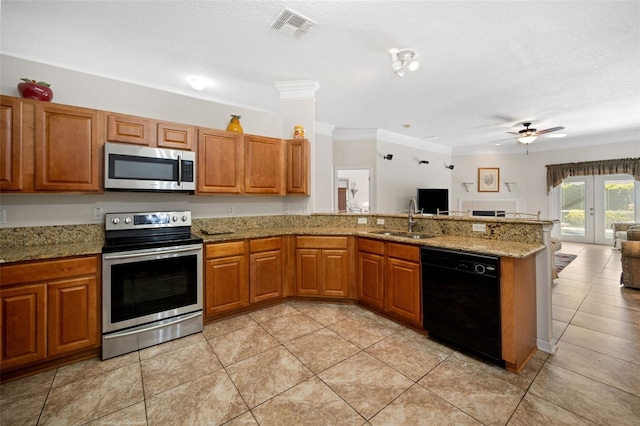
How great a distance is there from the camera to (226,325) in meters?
2.81

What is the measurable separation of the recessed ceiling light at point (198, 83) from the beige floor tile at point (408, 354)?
147 inches

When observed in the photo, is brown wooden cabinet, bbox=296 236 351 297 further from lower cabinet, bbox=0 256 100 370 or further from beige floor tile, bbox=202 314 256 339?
lower cabinet, bbox=0 256 100 370

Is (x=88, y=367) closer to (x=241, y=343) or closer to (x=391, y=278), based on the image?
(x=241, y=343)

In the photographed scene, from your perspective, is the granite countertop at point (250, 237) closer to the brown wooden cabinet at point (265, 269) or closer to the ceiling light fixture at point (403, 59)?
the brown wooden cabinet at point (265, 269)

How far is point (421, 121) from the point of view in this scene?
5.75 meters

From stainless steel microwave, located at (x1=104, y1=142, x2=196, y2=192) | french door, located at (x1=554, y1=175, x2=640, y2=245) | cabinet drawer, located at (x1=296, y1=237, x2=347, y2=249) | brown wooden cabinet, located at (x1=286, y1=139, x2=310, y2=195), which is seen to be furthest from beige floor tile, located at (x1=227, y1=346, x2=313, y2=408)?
french door, located at (x1=554, y1=175, x2=640, y2=245)

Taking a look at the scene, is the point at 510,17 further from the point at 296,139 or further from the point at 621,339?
the point at 621,339

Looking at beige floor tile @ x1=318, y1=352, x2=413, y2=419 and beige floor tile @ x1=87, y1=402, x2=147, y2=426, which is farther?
beige floor tile @ x1=318, y1=352, x2=413, y2=419

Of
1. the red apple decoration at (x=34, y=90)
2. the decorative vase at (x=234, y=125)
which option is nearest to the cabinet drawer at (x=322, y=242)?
the decorative vase at (x=234, y=125)

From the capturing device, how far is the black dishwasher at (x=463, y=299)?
2.10 metres

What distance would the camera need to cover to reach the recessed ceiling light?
357cm

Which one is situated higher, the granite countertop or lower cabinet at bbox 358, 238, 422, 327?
the granite countertop

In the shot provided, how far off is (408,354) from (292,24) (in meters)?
3.07

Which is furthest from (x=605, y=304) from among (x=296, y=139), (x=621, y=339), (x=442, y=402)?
(x=296, y=139)
